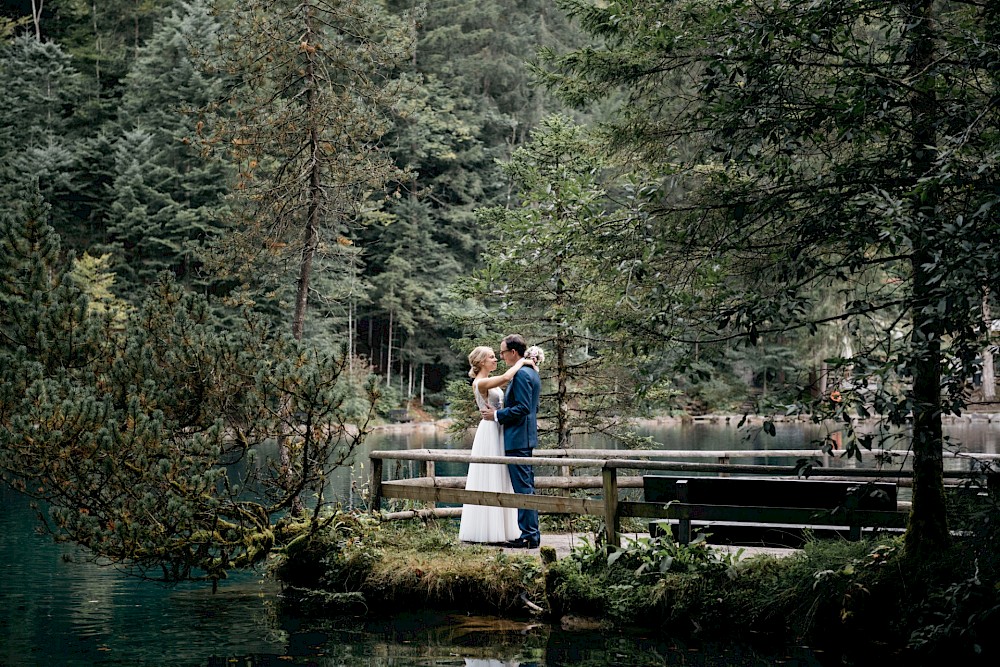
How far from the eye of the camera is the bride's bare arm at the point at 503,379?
950 cm

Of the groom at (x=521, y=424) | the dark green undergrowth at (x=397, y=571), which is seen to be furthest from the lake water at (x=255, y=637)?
the groom at (x=521, y=424)

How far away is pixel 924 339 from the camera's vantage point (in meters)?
5.24

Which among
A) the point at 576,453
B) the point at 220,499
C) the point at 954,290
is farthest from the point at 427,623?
the point at 954,290

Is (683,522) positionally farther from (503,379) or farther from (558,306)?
(558,306)

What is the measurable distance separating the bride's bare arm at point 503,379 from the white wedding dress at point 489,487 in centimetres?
5

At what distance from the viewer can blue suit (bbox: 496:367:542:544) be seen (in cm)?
948

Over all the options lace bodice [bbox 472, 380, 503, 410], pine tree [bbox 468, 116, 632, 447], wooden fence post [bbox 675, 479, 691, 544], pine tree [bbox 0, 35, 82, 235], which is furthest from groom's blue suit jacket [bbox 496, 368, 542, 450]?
pine tree [bbox 0, 35, 82, 235]

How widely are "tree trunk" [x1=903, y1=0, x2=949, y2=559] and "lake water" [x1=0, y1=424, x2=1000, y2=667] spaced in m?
1.19

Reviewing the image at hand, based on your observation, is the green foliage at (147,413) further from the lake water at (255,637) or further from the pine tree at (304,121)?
the pine tree at (304,121)

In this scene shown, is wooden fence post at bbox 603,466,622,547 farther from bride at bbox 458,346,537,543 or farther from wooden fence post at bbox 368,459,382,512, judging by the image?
wooden fence post at bbox 368,459,382,512

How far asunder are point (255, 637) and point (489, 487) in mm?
2454

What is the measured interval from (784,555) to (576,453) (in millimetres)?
3727

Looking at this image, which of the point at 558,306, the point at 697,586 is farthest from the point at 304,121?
the point at 697,586

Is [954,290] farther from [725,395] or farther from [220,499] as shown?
[725,395]
